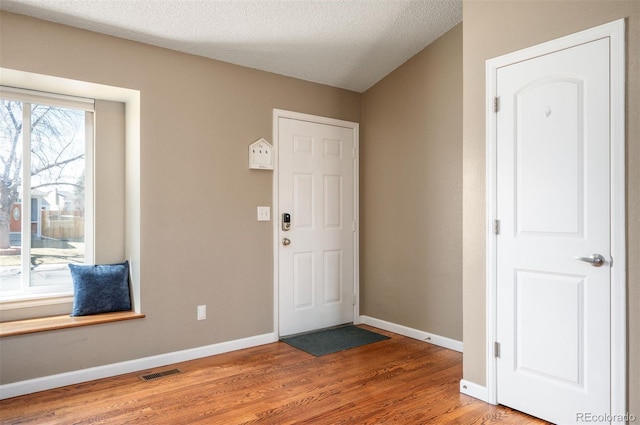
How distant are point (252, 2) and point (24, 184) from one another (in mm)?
2090

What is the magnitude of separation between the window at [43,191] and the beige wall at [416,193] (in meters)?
2.55

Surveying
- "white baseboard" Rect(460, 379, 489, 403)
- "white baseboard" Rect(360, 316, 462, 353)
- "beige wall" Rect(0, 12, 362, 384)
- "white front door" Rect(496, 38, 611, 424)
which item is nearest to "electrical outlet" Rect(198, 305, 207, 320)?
"beige wall" Rect(0, 12, 362, 384)

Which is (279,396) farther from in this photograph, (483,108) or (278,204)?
(483,108)

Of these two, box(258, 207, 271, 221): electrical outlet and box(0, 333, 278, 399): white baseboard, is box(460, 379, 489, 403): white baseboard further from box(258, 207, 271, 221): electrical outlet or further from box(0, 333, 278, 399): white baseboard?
box(258, 207, 271, 221): electrical outlet

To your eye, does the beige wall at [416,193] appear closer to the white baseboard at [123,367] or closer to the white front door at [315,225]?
the white front door at [315,225]

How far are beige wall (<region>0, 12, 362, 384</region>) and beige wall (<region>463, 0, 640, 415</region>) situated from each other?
1.75 metres

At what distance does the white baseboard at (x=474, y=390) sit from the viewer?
273cm

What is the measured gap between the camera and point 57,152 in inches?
134

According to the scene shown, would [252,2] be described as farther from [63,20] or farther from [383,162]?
[383,162]

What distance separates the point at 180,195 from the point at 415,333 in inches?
93.0

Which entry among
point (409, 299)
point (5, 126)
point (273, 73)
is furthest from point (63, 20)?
point (409, 299)

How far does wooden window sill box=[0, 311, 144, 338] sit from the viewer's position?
2842 mm

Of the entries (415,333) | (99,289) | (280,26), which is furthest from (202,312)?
(280,26)

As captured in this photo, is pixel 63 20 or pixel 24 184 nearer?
pixel 63 20
